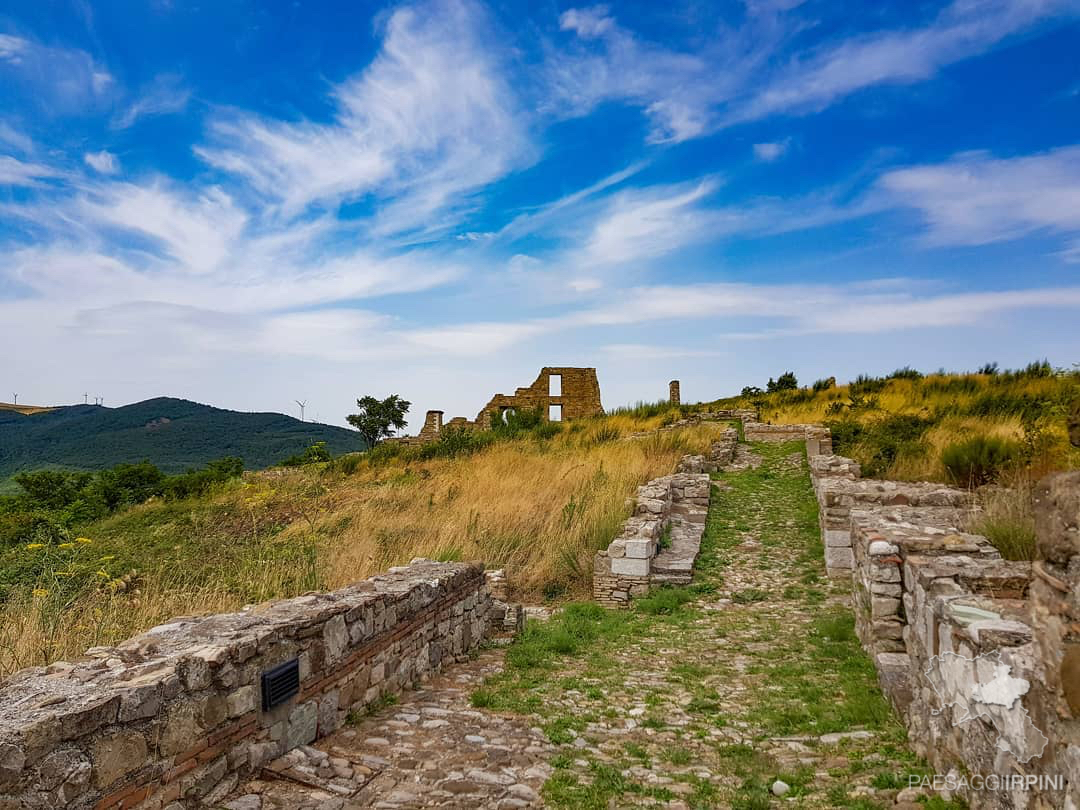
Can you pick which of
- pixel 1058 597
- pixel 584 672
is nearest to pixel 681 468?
pixel 584 672

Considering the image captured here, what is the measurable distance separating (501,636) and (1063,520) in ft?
19.5

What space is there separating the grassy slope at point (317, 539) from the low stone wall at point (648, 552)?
502 mm

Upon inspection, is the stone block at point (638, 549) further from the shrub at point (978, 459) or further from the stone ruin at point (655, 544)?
the shrub at point (978, 459)

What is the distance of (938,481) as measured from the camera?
34.7ft

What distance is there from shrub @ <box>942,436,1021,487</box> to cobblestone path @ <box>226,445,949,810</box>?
146 inches

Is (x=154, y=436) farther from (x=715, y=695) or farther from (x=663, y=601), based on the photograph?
(x=715, y=695)

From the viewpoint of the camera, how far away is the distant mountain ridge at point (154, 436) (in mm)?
61312

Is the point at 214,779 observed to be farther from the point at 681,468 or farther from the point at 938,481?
the point at 681,468

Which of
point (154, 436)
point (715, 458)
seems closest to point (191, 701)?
point (715, 458)

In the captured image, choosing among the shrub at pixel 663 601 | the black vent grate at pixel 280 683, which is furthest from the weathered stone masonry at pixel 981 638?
the black vent grate at pixel 280 683

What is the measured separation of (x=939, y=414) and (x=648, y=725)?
50.2 feet

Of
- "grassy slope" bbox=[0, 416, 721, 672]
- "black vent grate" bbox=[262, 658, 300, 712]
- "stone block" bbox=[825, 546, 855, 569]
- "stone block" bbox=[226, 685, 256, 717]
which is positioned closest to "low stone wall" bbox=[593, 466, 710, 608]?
"grassy slope" bbox=[0, 416, 721, 672]

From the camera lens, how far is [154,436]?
225 feet

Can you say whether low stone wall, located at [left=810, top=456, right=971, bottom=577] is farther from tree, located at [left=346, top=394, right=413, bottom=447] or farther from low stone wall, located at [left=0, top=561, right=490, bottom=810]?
tree, located at [left=346, top=394, right=413, bottom=447]
